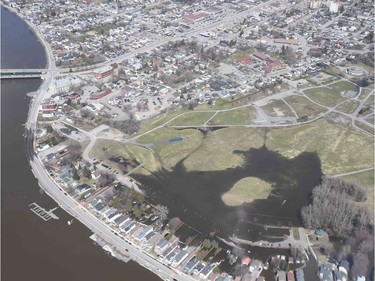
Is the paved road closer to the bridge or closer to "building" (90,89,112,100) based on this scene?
"building" (90,89,112,100)

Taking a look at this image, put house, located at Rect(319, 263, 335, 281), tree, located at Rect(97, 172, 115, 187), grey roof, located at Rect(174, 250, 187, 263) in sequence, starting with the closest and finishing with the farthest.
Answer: house, located at Rect(319, 263, 335, 281)
grey roof, located at Rect(174, 250, 187, 263)
tree, located at Rect(97, 172, 115, 187)

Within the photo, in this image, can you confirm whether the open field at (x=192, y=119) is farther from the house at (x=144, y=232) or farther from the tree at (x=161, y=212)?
the house at (x=144, y=232)

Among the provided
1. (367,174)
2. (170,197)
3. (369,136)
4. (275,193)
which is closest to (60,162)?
(170,197)

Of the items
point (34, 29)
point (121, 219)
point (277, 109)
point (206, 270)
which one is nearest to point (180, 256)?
point (206, 270)

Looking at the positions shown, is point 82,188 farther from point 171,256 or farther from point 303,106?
point 303,106

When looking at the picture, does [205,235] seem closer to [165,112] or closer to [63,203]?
[63,203]

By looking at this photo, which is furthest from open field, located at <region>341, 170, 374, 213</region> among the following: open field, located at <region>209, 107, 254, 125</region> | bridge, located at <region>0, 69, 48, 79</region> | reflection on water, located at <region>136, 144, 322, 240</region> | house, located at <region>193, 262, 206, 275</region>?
bridge, located at <region>0, 69, 48, 79</region>
